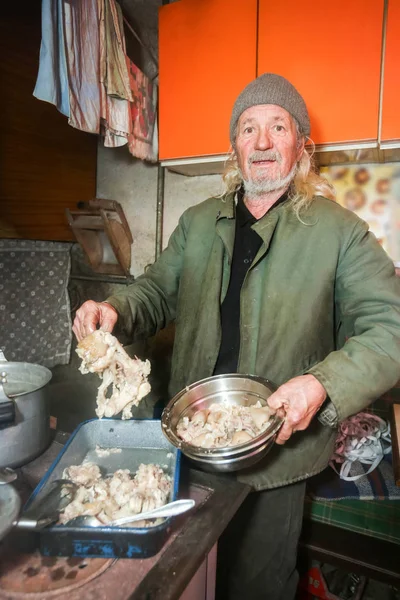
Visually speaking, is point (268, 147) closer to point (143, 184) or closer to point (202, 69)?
point (202, 69)

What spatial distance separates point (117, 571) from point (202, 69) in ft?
9.99

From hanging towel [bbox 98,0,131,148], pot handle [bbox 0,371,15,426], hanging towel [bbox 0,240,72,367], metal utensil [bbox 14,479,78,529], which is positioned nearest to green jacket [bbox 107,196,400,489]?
pot handle [bbox 0,371,15,426]

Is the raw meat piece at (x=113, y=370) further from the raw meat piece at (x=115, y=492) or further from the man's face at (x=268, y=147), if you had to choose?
the man's face at (x=268, y=147)

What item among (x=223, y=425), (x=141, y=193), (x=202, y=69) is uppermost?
(x=202, y=69)

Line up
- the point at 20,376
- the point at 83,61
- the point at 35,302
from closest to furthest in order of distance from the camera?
the point at 20,376 < the point at 83,61 < the point at 35,302

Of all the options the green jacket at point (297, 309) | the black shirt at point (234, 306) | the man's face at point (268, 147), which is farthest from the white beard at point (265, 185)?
the black shirt at point (234, 306)

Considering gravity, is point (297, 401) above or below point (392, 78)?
below

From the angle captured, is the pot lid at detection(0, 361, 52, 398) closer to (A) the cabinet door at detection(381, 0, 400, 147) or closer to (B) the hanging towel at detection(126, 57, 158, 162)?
(B) the hanging towel at detection(126, 57, 158, 162)

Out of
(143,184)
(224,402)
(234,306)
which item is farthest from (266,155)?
(143,184)

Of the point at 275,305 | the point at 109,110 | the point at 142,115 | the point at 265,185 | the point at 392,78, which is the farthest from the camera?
the point at 142,115

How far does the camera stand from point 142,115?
3193 millimetres

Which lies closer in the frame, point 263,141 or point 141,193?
point 263,141

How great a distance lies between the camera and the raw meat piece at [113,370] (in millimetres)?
1448

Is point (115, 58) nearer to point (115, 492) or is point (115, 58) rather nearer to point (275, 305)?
point (275, 305)
